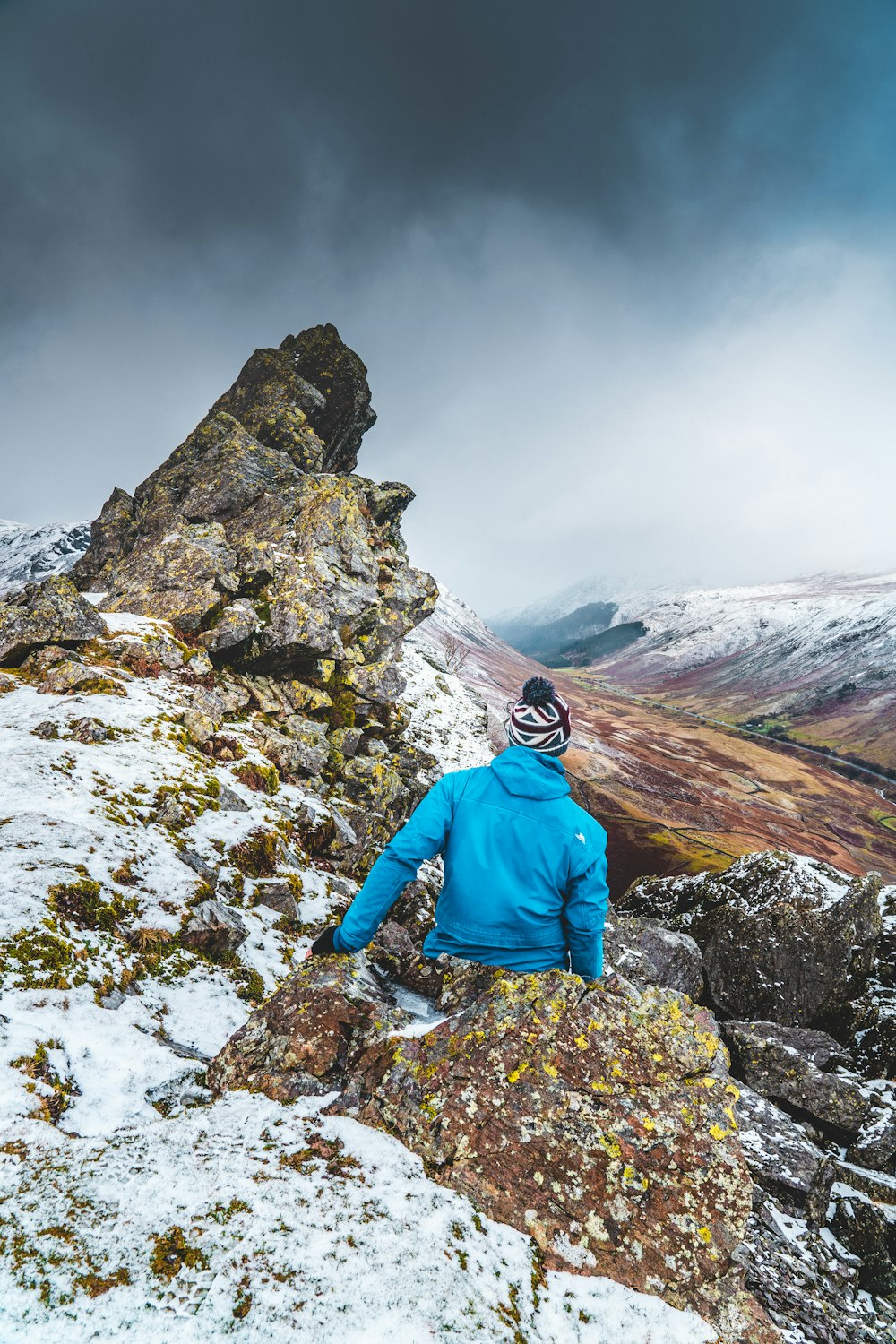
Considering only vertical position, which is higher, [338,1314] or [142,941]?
[338,1314]

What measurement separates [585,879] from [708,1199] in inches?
112

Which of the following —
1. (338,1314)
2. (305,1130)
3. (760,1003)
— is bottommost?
(760,1003)

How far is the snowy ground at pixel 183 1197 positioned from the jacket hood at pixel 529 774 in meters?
3.54

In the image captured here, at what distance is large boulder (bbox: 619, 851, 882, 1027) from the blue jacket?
12.8 m

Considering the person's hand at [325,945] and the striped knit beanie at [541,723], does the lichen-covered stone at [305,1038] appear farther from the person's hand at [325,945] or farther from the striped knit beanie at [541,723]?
the striped knit beanie at [541,723]

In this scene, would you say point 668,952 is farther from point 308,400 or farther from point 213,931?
point 308,400

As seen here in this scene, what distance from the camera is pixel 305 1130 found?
16.7 ft

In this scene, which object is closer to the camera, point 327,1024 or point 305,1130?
point 305,1130

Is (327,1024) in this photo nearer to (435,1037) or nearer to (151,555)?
(435,1037)

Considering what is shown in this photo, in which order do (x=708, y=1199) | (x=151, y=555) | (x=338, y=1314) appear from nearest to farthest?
1. (x=338, y=1314)
2. (x=708, y=1199)
3. (x=151, y=555)

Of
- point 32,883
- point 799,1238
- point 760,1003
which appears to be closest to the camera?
point 799,1238

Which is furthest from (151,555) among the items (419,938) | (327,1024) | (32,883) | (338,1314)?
(338,1314)

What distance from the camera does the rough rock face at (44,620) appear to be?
17.4 meters

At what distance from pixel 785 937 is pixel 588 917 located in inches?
531
